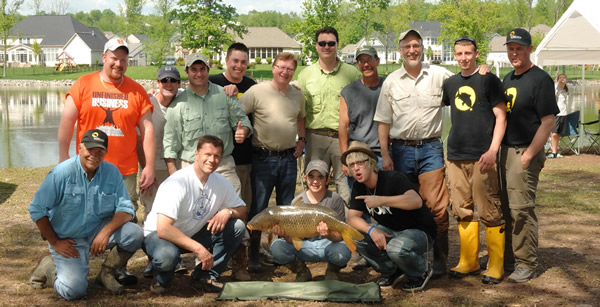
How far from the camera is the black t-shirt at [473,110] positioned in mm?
5668

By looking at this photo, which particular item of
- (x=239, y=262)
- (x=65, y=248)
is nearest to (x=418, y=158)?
(x=239, y=262)

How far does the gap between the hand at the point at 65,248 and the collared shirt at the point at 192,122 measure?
1.22m

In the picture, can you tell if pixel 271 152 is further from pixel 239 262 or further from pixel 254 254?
pixel 239 262

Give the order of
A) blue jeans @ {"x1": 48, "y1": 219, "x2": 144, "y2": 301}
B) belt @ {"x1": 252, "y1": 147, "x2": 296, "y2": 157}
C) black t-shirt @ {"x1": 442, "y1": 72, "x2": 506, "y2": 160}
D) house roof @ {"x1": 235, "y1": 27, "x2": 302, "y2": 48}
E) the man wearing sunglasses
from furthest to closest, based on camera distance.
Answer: house roof @ {"x1": 235, "y1": 27, "x2": 302, "y2": 48} → the man wearing sunglasses → belt @ {"x1": 252, "y1": 147, "x2": 296, "y2": 157} → black t-shirt @ {"x1": 442, "y1": 72, "x2": 506, "y2": 160} → blue jeans @ {"x1": 48, "y1": 219, "x2": 144, "y2": 301}

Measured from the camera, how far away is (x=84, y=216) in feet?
17.5

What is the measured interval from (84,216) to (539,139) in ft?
12.9

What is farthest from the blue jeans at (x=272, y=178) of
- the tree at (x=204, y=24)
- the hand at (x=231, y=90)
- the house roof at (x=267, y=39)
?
the house roof at (x=267, y=39)

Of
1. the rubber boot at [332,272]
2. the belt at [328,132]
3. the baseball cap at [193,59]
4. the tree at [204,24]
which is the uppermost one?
the tree at [204,24]

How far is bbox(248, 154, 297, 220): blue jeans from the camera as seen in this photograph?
6406 mm

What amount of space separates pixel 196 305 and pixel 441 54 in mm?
102435

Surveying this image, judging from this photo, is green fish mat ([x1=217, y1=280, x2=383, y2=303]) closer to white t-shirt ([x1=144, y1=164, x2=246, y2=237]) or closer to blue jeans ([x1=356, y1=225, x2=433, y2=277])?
blue jeans ([x1=356, y1=225, x2=433, y2=277])

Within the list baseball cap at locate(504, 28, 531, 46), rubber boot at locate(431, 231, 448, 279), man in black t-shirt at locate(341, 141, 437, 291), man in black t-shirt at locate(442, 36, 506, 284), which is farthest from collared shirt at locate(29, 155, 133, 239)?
baseball cap at locate(504, 28, 531, 46)

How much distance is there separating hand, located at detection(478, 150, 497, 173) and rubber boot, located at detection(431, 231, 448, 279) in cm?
79

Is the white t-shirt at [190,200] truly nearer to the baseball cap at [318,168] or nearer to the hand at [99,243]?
the hand at [99,243]
